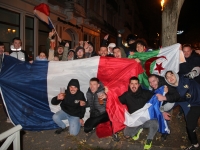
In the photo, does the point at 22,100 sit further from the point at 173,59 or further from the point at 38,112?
the point at 173,59

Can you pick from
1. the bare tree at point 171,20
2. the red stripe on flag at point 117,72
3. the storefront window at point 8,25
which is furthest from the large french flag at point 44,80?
the storefront window at point 8,25

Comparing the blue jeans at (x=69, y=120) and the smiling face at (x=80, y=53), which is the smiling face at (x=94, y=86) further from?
the smiling face at (x=80, y=53)

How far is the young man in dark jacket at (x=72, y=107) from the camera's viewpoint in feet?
15.4

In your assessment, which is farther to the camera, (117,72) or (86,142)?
(117,72)

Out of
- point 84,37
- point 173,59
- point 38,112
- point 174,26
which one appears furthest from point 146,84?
point 84,37

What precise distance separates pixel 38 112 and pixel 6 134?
276cm

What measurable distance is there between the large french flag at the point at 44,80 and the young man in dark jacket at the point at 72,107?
0.36 meters

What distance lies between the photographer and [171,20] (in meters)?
6.13

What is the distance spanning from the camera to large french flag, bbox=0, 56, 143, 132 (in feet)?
16.0

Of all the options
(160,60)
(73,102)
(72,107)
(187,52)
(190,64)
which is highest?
(187,52)

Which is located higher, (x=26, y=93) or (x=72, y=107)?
(x=26, y=93)

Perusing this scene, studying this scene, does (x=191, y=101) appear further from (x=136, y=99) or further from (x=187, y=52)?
(x=187, y=52)

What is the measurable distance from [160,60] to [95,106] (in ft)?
6.71

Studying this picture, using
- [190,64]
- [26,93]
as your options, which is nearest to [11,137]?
[26,93]
